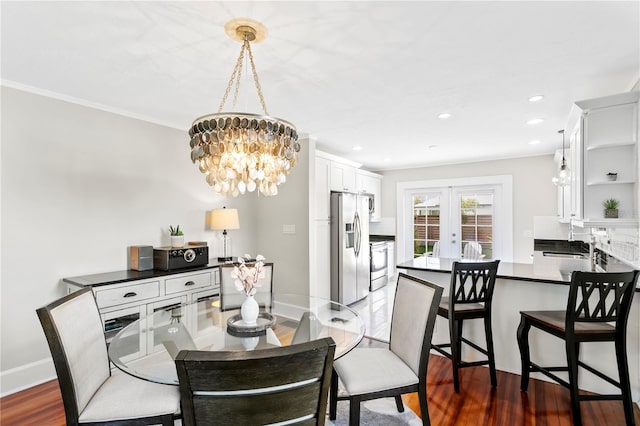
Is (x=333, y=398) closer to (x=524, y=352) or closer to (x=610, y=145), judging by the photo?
(x=524, y=352)

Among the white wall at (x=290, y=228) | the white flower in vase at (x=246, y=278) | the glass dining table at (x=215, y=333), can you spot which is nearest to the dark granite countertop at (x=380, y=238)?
the white wall at (x=290, y=228)

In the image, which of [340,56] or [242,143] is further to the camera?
[340,56]

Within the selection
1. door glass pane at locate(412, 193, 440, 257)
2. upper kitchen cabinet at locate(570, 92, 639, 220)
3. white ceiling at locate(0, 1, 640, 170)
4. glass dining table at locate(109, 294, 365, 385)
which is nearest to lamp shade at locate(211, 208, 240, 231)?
white ceiling at locate(0, 1, 640, 170)

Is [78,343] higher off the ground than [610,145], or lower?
lower

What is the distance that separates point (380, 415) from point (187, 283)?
2.13 meters

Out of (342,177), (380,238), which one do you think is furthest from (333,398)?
(380,238)

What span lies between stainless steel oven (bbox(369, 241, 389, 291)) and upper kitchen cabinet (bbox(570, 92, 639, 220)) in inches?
129

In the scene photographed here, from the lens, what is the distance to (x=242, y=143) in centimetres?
179

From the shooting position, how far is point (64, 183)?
9.13 ft

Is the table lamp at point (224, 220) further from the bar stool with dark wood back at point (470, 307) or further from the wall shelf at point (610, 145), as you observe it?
the wall shelf at point (610, 145)

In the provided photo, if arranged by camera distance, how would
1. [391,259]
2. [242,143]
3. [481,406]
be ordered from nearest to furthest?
[242,143] < [481,406] < [391,259]

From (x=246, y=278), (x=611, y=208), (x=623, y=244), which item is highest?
(x=611, y=208)

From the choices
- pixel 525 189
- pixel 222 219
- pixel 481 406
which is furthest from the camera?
pixel 525 189

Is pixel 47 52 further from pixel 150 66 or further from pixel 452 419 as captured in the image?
pixel 452 419
